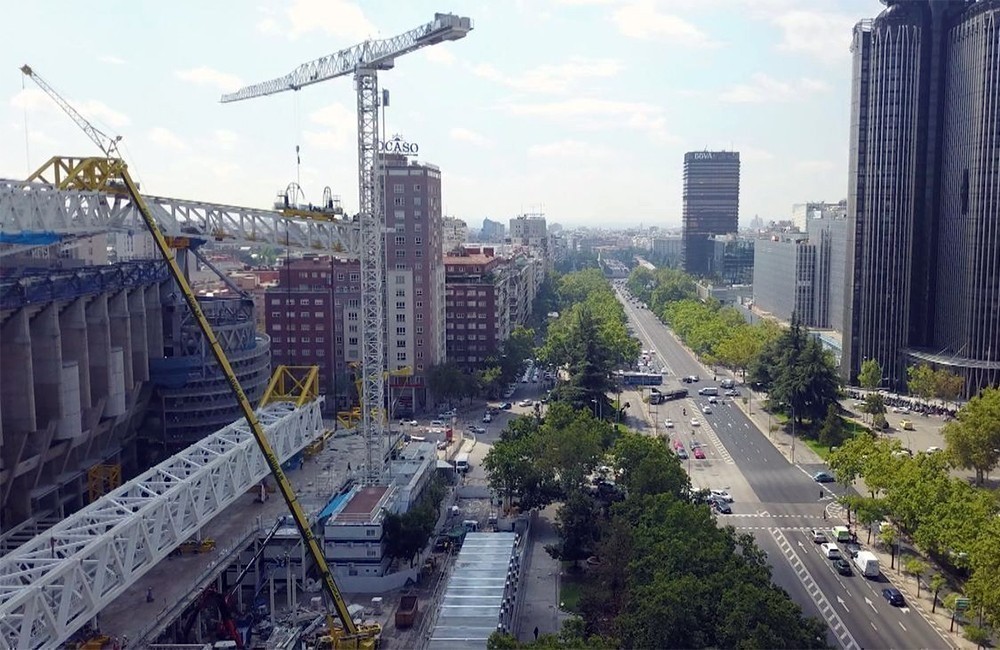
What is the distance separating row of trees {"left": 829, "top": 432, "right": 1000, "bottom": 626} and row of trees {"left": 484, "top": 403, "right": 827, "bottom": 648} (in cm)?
667

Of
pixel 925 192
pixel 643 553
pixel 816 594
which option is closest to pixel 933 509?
pixel 816 594

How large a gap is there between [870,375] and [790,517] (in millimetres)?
31010

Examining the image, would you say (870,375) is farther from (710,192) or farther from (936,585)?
(710,192)

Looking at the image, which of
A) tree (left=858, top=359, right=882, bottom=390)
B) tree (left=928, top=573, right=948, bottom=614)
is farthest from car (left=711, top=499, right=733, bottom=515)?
tree (left=858, top=359, right=882, bottom=390)

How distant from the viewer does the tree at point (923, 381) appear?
2571 inches

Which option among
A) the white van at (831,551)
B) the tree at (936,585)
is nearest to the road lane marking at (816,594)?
the white van at (831,551)

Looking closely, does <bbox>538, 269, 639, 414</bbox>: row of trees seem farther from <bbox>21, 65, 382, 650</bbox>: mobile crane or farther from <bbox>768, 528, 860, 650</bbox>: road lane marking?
<bbox>21, 65, 382, 650</bbox>: mobile crane

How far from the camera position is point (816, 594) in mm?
34219

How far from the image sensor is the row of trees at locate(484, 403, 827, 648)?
24.5 m

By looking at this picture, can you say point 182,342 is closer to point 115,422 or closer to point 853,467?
point 115,422

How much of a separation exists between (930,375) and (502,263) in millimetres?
47265

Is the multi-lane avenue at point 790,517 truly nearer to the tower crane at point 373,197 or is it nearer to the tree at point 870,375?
the tree at point 870,375

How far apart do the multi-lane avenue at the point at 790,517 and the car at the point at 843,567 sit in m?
0.20

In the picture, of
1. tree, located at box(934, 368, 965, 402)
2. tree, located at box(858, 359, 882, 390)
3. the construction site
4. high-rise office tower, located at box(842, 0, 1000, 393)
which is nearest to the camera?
the construction site
